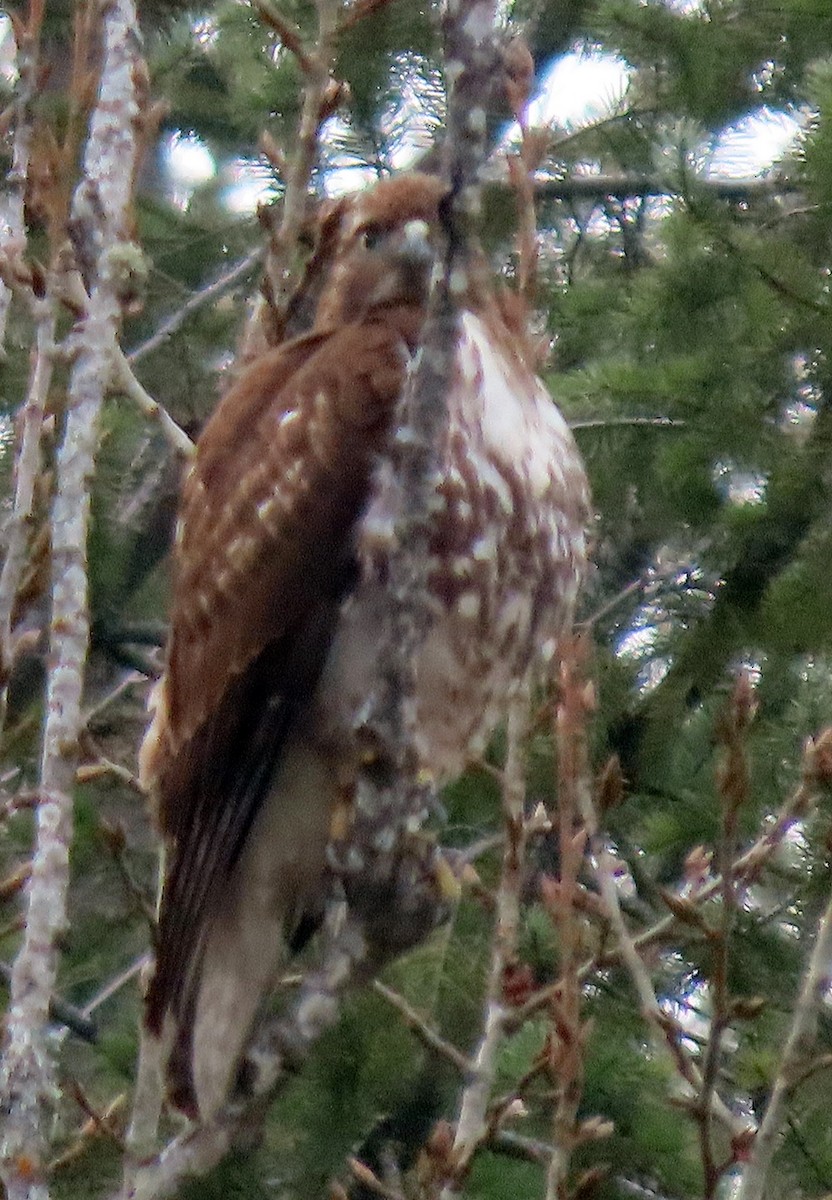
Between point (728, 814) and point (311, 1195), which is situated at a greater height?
point (728, 814)

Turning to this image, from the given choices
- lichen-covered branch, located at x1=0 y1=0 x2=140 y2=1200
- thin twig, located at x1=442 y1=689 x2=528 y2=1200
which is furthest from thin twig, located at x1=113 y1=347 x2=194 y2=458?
thin twig, located at x1=442 y1=689 x2=528 y2=1200

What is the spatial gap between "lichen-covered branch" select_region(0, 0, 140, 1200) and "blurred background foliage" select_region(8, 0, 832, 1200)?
0.18 meters

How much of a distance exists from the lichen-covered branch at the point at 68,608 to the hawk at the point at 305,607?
0.60 metres

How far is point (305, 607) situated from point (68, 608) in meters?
0.81

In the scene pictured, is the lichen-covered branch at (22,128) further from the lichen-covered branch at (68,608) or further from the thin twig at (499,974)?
the thin twig at (499,974)

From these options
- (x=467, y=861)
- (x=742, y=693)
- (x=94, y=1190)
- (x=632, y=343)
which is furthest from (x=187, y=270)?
(x=742, y=693)

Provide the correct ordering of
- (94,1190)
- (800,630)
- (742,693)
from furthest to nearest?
(94,1190), (800,630), (742,693)

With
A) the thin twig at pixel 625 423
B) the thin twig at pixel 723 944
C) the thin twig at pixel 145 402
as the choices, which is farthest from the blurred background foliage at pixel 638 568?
the thin twig at pixel 723 944

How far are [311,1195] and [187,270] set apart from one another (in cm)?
357

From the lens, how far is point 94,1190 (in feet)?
15.7

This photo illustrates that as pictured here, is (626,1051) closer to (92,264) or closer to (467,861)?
(467,861)

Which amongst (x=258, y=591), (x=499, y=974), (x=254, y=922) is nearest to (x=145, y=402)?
(x=258, y=591)

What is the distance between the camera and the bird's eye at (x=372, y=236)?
157 inches

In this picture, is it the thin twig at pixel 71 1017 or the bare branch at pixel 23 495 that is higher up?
the bare branch at pixel 23 495
